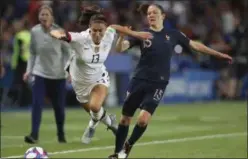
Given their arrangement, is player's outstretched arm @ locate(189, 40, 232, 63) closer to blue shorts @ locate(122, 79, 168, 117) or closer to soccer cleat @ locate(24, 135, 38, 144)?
blue shorts @ locate(122, 79, 168, 117)

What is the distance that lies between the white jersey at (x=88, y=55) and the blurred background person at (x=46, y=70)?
5.13 ft

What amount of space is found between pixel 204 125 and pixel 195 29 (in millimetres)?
11129

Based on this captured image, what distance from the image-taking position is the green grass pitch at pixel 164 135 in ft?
48.0

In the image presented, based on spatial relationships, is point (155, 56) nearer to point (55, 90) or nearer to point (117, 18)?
point (55, 90)

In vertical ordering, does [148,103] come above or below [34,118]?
above

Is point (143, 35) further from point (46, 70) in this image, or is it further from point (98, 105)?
point (46, 70)

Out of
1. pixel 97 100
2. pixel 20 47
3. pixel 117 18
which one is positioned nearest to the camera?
pixel 97 100

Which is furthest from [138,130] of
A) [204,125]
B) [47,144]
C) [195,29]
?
[195,29]

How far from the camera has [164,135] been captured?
17547 mm

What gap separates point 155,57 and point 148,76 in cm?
32

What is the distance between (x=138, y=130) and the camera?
12820mm

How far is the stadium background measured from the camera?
77.4 feet

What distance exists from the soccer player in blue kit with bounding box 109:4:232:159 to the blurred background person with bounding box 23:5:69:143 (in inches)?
114

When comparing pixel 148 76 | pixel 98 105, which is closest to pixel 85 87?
pixel 98 105
